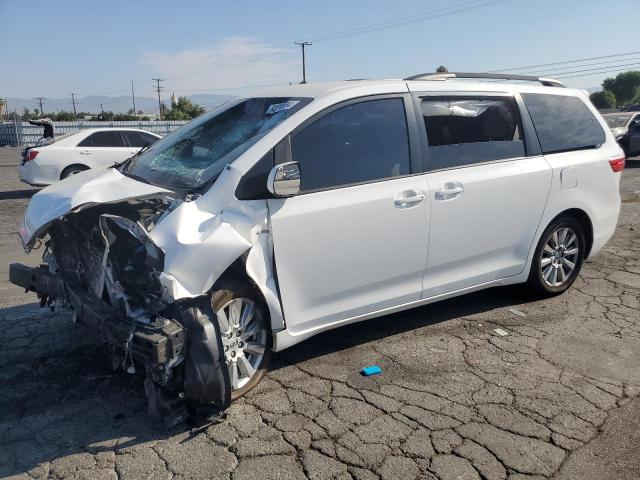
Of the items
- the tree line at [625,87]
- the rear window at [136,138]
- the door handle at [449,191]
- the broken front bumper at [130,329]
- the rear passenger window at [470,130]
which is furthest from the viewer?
the tree line at [625,87]

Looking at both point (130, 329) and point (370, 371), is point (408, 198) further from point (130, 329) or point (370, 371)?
point (130, 329)

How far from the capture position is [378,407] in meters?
3.60

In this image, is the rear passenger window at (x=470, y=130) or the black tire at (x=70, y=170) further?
the black tire at (x=70, y=170)

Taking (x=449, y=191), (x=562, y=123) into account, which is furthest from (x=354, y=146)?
(x=562, y=123)

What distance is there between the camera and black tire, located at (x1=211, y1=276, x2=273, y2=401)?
11.2 ft

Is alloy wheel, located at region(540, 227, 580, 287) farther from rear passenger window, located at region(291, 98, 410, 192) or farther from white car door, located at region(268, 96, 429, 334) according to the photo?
rear passenger window, located at region(291, 98, 410, 192)

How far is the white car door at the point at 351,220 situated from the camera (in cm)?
370

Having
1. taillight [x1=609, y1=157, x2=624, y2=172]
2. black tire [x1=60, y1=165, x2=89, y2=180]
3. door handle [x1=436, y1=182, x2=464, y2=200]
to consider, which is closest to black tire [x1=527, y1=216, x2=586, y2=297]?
taillight [x1=609, y1=157, x2=624, y2=172]

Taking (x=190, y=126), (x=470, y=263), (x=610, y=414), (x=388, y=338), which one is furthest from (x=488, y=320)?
(x=190, y=126)

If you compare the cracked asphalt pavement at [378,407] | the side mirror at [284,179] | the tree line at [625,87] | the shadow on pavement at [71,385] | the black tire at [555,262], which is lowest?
the cracked asphalt pavement at [378,407]

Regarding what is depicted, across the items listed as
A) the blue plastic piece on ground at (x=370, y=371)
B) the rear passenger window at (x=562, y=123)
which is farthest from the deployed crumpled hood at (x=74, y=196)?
the rear passenger window at (x=562, y=123)

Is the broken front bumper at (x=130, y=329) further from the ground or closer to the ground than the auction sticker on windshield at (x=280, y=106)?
closer to the ground

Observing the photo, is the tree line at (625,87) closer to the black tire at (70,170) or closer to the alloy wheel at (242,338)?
the black tire at (70,170)

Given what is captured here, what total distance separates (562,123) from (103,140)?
1106cm
